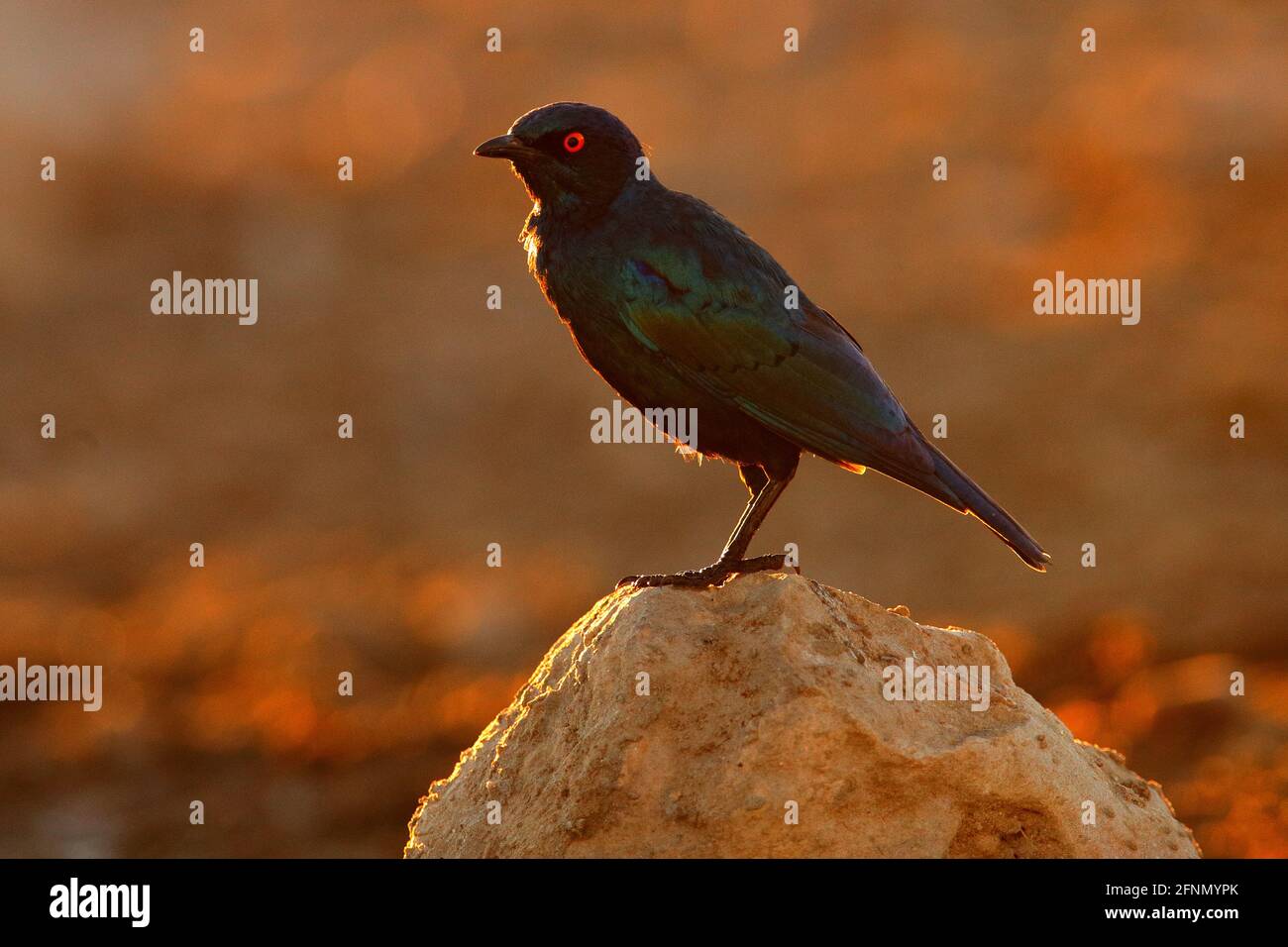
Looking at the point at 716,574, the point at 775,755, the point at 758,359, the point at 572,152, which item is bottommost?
the point at 775,755

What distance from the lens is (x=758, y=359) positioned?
7.95 metres

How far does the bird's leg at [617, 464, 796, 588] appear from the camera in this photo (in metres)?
7.66

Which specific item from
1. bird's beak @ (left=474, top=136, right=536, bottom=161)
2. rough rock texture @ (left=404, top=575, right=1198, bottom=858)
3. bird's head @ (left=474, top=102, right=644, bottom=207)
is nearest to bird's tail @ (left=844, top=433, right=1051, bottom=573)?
rough rock texture @ (left=404, top=575, right=1198, bottom=858)

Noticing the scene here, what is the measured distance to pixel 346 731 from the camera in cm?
1639

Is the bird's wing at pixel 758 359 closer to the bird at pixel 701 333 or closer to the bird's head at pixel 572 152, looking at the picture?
the bird at pixel 701 333

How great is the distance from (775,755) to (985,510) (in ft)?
5.12

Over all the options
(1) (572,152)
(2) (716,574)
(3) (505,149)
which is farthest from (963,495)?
(3) (505,149)

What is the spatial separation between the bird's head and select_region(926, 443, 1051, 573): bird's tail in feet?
6.23

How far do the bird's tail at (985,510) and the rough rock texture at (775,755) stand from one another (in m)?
0.53

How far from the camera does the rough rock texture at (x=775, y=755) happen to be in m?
6.91

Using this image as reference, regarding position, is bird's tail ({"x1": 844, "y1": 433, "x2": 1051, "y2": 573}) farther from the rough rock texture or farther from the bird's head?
the bird's head

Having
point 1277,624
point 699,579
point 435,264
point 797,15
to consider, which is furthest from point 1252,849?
point 797,15

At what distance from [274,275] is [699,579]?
57.4 ft

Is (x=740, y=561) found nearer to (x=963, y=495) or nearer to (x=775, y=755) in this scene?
(x=963, y=495)
